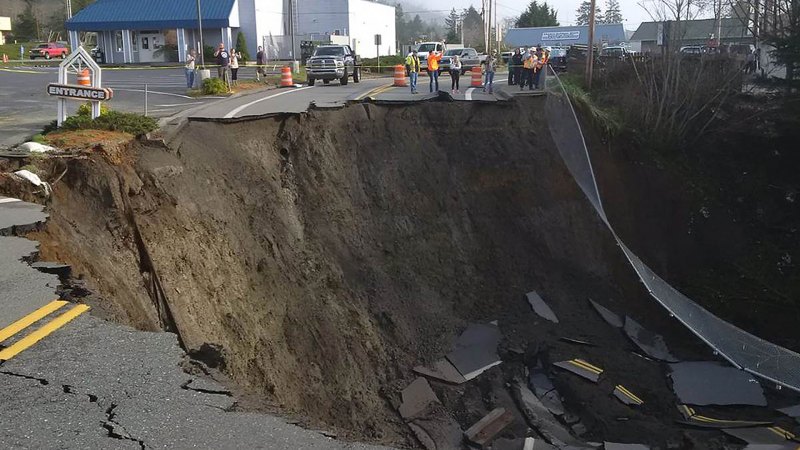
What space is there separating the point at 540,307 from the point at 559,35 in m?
63.2

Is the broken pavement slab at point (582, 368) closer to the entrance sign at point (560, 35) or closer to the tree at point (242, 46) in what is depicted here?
the tree at point (242, 46)

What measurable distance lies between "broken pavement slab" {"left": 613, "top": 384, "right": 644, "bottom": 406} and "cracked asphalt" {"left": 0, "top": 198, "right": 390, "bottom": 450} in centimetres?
916

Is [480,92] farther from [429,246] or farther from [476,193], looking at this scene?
[429,246]

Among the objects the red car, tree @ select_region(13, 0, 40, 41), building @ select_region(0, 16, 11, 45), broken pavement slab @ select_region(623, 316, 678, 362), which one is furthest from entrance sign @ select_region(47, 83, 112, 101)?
building @ select_region(0, 16, 11, 45)

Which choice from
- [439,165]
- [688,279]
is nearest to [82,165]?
[439,165]

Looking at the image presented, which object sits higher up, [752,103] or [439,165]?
[752,103]

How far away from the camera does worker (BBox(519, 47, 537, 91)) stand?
25.3 meters

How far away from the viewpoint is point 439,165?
18.4 metres

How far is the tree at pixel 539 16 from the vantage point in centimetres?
8288

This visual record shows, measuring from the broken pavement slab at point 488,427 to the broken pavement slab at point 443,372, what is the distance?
1.31m

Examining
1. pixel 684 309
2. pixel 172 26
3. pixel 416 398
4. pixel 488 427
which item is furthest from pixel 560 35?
pixel 488 427

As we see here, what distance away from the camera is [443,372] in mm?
12500

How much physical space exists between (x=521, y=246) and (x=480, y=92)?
341 inches

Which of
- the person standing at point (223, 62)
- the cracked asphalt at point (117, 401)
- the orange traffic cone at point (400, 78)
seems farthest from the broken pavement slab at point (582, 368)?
the person standing at point (223, 62)
